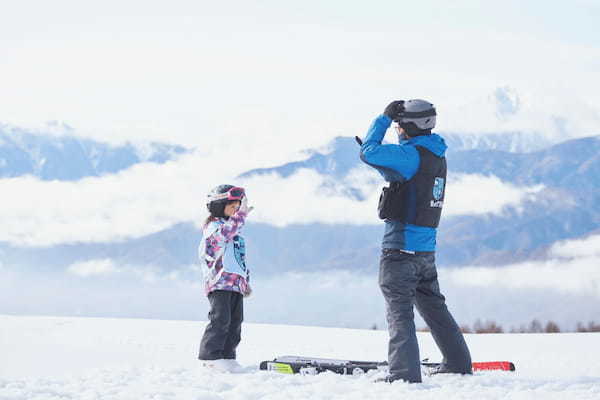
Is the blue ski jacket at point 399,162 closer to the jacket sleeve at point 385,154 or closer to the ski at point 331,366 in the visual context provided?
the jacket sleeve at point 385,154

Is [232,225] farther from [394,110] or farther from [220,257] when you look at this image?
[394,110]

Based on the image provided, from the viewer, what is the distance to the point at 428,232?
6.68 metres

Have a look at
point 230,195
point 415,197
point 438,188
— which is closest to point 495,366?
point 438,188

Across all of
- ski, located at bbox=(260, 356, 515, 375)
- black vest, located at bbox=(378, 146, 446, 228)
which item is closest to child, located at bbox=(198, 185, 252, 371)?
ski, located at bbox=(260, 356, 515, 375)

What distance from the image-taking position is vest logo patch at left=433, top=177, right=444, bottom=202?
263 inches

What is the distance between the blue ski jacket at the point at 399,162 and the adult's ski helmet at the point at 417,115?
109mm

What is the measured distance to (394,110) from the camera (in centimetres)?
662

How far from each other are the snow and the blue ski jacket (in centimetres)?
114

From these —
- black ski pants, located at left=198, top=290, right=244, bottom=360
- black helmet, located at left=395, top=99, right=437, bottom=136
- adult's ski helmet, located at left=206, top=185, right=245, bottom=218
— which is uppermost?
black helmet, located at left=395, top=99, right=437, bottom=136

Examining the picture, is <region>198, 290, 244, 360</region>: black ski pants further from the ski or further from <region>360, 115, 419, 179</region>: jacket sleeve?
<region>360, 115, 419, 179</region>: jacket sleeve

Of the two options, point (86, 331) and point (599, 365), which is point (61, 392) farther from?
point (86, 331)

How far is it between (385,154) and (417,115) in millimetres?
540

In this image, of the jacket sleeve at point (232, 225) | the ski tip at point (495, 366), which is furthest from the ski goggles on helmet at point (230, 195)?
the ski tip at point (495, 366)

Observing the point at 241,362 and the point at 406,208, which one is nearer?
the point at 406,208
